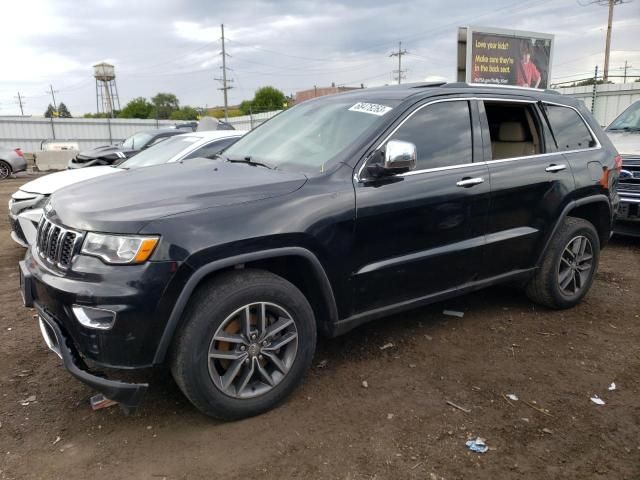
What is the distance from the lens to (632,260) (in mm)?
6117

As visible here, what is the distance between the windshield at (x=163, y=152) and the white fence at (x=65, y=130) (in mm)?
19260

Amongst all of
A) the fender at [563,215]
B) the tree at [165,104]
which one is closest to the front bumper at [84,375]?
the fender at [563,215]

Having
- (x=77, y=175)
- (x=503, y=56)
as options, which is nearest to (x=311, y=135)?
(x=77, y=175)

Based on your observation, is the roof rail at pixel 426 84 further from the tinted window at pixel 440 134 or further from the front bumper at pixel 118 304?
the front bumper at pixel 118 304

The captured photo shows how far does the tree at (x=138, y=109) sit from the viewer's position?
264 ft

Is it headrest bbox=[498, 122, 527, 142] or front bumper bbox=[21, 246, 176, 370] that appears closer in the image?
front bumper bbox=[21, 246, 176, 370]

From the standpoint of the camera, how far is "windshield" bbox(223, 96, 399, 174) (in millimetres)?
3285

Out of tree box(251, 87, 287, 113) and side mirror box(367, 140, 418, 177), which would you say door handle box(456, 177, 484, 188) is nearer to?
side mirror box(367, 140, 418, 177)

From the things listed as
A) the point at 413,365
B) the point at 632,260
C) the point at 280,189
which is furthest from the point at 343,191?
the point at 632,260

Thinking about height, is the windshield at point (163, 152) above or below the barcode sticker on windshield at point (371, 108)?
below

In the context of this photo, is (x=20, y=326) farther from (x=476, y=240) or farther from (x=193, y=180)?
(x=476, y=240)

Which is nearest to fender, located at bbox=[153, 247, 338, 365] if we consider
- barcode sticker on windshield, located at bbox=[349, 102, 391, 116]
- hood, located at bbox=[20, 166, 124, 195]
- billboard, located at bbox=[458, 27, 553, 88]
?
barcode sticker on windshield, located at bbox=[349, 102, 391, 116]

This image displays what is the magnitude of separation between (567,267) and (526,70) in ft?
34.7

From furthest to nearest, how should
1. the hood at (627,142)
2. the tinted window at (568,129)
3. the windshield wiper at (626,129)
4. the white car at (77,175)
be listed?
the windshield wiper at (626,129), the hood at (627,142), the white car at (77,175), the tinted window at (568,129)
